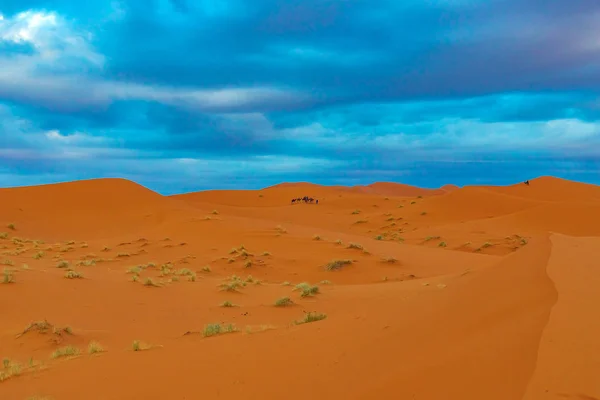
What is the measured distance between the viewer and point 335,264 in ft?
68.5

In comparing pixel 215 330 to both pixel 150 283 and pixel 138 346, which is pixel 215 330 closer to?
pixel 138 346

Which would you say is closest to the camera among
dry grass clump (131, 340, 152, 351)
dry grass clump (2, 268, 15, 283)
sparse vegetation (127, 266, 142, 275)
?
dry grass clump (131, 340, 152, 351)

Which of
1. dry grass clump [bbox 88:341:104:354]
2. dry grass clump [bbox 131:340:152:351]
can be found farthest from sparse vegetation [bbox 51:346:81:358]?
dry grass clump [bbox 131:340:152:351]

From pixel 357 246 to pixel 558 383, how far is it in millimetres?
20868

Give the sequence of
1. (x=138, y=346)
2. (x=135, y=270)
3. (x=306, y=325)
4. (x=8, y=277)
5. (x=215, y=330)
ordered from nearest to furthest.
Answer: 1. (x=138, y=346)
2. (x=306, y=325)
3. (x=215, y=330)
4. (x=8, y=277)
5. (x=135, y=270)

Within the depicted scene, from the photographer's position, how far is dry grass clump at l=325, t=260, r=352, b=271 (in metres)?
20.7

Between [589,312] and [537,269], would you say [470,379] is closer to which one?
[589,312]

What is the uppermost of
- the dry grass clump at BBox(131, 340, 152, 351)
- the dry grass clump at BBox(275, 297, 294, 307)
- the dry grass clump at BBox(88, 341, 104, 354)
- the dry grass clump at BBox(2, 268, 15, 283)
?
the dry grass clump at BBox(2, 268, 15, 283)

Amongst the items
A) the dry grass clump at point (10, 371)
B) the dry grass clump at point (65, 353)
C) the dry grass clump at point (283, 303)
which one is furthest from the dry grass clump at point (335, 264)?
the dry grass clump at point (10, 371)

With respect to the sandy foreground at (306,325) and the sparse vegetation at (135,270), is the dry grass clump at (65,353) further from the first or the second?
the sparse vegetation at (135,270)

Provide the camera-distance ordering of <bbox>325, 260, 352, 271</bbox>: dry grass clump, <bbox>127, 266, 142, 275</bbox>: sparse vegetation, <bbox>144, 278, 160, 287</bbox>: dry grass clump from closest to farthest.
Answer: <bbox>144, 278, 160, 287</bbox>: dry grass clump → <bbox>127, 266, 142, 275</bbox>: sparse vegetation → <bbox>325, 260, 352, 271</bbox>: dry grass clump

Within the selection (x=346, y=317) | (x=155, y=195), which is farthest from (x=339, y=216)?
(x=346, y=317)

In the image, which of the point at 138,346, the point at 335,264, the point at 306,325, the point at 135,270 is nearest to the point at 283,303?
the point at 306,325

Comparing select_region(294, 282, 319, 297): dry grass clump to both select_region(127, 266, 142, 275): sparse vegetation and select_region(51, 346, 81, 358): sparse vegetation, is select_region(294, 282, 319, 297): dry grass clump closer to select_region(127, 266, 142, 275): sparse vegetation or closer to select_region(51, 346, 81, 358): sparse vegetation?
select_region(51, 346, 81, 358): sparse vegetation
